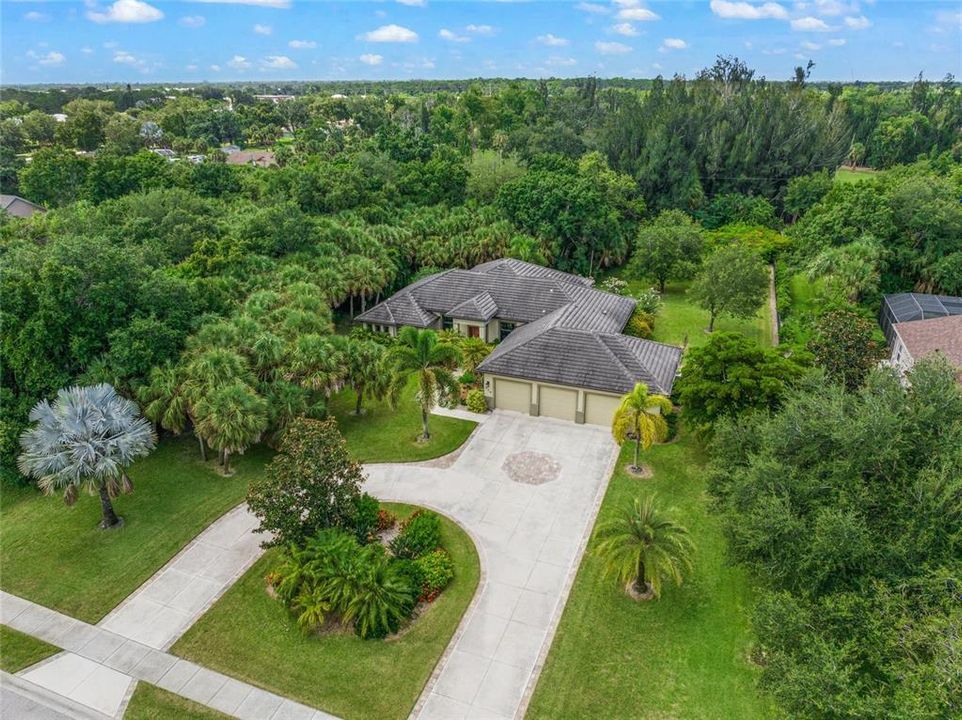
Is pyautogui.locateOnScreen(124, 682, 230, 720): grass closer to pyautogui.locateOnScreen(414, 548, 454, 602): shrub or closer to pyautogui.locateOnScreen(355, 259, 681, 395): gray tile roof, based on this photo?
pyautogui.locateOnScreen(414, 548, 454, 602): shrub

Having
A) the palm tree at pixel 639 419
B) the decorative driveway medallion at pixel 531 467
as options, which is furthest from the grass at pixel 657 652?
the decorative driveway medallion at pixel 531 467

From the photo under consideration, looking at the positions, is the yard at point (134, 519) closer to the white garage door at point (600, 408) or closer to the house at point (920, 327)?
the white garage door at point (600, 408)

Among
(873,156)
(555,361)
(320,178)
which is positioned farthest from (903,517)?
(873,156)

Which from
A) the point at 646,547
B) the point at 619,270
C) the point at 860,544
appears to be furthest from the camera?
the point at 619,270

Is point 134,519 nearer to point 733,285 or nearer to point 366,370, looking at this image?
point 366,370

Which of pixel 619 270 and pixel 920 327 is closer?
pixel 920 327

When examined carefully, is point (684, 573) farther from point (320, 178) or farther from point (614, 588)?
point (320, 178)

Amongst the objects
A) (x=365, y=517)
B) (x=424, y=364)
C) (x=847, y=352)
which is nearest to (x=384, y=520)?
(x=365, y=517)
